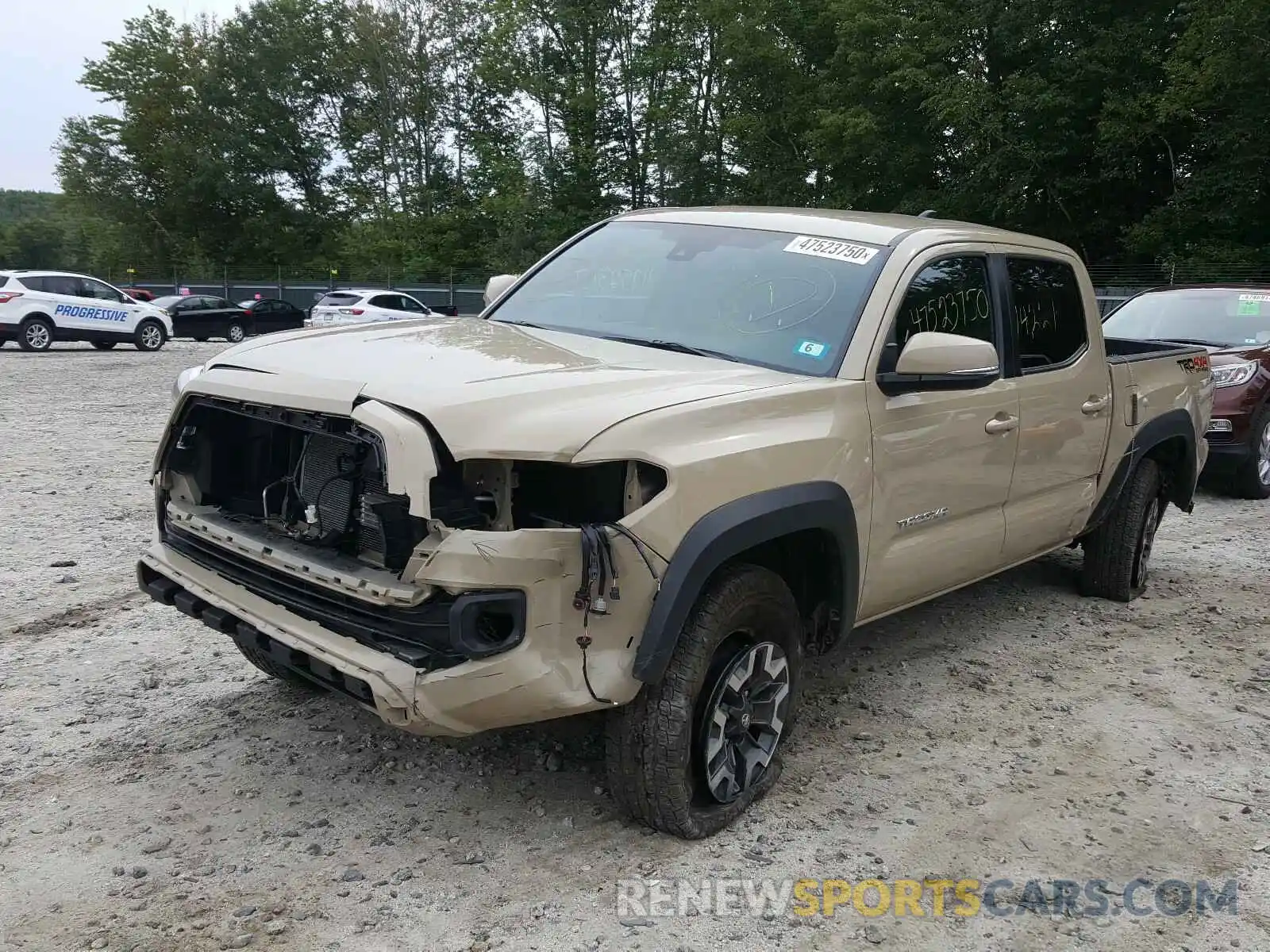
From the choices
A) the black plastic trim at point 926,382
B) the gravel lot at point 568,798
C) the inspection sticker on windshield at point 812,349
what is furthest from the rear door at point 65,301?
the black plastic trim at point 926,382

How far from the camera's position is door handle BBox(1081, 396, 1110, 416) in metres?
4.89

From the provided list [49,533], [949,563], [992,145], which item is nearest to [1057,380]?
[949,563]

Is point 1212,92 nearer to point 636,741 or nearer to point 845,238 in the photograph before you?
point 845,238

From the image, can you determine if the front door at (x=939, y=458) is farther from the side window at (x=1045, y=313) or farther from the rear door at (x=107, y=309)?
the rear door at (x=107, y=309)

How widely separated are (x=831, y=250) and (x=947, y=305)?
55 centimetres

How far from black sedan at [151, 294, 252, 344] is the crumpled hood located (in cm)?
2841

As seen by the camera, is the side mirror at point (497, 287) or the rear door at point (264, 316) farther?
the rear door at point (264, 316)

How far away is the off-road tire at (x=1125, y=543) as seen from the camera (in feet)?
18.5

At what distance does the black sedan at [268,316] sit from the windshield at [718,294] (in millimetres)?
28967

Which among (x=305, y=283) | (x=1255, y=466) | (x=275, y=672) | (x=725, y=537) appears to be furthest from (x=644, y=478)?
(x=305, y=283)

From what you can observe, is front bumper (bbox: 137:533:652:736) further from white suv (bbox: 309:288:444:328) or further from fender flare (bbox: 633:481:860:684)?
white suv (bbox: 309:288:444:328)

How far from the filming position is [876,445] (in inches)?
140

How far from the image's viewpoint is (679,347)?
12.1 feet

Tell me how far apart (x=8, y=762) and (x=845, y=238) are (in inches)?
142
